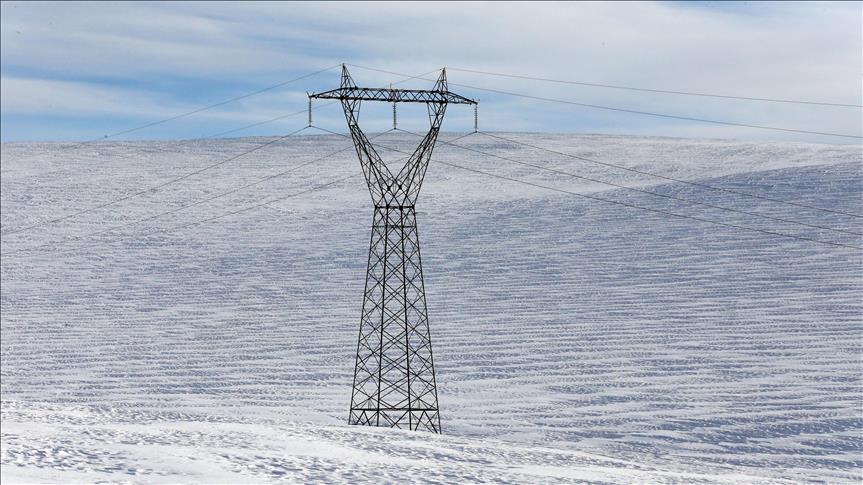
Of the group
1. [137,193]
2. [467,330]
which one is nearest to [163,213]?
[137,193]

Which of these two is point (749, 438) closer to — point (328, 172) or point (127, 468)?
point (127, 468)

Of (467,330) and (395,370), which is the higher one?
(467,330)

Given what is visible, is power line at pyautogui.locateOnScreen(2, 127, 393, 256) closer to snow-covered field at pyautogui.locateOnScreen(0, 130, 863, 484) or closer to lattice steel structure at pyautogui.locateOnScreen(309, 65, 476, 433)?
snow-covered field at pyautogui.locateOnScreen(0, 130, 863, 484)

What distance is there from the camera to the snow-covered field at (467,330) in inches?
433

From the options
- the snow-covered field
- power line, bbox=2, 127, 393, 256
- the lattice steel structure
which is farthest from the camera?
power line, bbox=2, 127, 393, 256

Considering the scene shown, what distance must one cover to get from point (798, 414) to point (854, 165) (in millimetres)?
19510

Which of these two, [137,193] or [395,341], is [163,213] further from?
[395,341]

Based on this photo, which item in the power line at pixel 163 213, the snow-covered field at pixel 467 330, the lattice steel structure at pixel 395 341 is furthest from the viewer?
the power line at pixel 163 213

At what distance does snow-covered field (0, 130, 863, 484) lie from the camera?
433 inches

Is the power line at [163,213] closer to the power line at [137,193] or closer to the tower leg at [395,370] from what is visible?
the power line at [137,193]

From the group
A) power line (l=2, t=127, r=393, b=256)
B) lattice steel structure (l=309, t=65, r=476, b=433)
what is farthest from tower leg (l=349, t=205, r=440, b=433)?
power line (l=2, t=127, r=393, b=256)

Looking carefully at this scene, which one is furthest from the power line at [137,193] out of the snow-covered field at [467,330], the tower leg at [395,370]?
the tower leg at [395,370]

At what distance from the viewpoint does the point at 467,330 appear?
72.5 feet

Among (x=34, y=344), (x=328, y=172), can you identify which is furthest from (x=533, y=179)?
(x=34, y=344)
